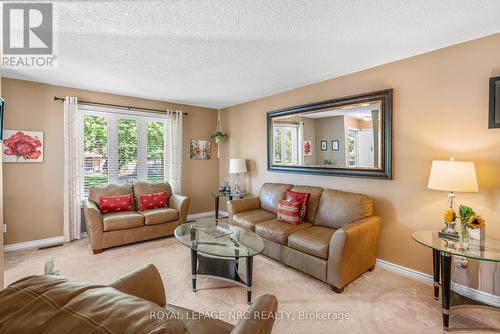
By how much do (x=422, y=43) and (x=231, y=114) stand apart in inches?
143

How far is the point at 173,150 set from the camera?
4906 mm

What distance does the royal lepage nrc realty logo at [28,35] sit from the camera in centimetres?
190

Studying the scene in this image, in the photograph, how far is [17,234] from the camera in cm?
353

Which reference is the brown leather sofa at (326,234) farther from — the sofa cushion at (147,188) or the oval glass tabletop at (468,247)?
the sofa cushion at (147,188)

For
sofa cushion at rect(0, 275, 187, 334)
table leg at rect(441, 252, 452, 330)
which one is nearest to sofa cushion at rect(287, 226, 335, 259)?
table leg at rect(441, 252, 452, 330)

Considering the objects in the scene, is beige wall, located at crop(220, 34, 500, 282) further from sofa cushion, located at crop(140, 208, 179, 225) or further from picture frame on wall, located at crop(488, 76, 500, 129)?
sofa cushion, located at crop(140, 208, 179, 225)

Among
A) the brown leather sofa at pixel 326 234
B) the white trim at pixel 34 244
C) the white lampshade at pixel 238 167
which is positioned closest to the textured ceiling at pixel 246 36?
the white lampshade at pixel 238 167

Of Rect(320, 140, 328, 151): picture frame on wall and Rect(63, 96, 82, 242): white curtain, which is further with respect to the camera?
Rect(63, 96, 82, 242): white curtain

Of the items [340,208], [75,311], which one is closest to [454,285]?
[340,208]

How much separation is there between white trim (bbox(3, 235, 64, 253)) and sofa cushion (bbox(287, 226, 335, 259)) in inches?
142

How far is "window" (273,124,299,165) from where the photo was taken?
13.3 ft

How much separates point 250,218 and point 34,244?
3.28 metres

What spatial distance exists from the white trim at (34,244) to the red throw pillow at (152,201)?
1.30 metres

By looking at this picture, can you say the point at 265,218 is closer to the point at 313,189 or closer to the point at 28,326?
the point at 313,189
